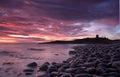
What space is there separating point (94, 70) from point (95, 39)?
5691 centimetres

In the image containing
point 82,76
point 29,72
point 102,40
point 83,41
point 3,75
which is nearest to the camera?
point 82,76

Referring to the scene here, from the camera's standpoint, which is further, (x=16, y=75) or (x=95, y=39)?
(x=95, y=39)

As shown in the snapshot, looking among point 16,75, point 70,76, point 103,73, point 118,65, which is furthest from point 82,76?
point 16,75

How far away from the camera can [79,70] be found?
4.62 m

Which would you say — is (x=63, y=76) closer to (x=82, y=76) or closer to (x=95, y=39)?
(x=82, y=76)

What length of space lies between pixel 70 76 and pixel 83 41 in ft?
207

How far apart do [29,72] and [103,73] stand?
2247 millimetres

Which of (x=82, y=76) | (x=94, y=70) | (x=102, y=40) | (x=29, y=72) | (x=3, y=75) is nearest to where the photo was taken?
(x=82, y=76)

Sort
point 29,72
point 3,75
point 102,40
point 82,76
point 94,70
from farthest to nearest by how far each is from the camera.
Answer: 1. point 102,40
2. point 29,72
3. point 3,75
4. point 94,70
5. point 82,76

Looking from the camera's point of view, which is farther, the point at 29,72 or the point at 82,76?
the point at 29,72

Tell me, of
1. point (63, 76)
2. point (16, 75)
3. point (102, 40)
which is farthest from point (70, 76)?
point (102, 40)

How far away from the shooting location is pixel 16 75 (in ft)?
17.7

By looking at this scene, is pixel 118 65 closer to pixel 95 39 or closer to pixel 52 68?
pixel 52 68

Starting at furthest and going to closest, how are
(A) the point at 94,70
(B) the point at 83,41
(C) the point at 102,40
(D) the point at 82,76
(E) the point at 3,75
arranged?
(B) the point at 83,41 → (C) the point at 102,40 → (E) the point at 3,75 → (A) the point at 94,70 → (D) the point at 82,76
